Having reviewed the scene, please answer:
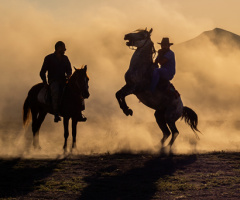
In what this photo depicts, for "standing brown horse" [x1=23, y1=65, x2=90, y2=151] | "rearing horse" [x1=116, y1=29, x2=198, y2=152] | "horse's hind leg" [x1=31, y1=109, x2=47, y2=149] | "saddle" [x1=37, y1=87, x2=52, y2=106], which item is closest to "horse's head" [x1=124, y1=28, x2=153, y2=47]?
"rearing horse" [x1=116, y1=29, x2=198, y2=152]

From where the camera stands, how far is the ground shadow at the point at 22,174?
346 inches

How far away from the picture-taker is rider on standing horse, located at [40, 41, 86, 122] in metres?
13.4

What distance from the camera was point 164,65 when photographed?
43.7 ft

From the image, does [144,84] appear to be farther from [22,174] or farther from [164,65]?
[22,174]

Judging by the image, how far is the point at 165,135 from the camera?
1386 centimetres

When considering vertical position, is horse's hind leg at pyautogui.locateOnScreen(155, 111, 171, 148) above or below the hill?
below

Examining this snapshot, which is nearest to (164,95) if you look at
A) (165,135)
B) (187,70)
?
(165,135)

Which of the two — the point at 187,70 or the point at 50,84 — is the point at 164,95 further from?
the point at 187,70

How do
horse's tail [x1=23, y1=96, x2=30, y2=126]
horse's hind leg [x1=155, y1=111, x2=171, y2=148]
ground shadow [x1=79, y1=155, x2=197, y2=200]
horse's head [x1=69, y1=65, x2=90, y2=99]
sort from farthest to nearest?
horse's tail [x1=23, y1=96, x2=30, y2=126]
horse's hind leg [x1=155, y1=111, x2=171, y2=148]
horse's head [x1=69, y1=65, x2=90, y2=99]
ground shadow [x1=79, y1=155, x2=197, y2=200]

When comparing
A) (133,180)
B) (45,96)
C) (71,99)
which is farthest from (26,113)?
(133,180)

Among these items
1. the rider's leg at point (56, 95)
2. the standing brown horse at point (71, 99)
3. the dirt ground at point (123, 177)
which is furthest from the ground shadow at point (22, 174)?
the rider's leg at point (56, 95)

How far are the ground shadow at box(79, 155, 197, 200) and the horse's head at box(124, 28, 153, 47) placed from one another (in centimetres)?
317

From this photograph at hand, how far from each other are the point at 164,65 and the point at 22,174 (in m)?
5.06

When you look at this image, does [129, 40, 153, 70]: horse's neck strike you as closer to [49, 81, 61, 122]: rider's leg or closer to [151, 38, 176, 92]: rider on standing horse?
[151, 38, 176, 92]: rider on standing horse
